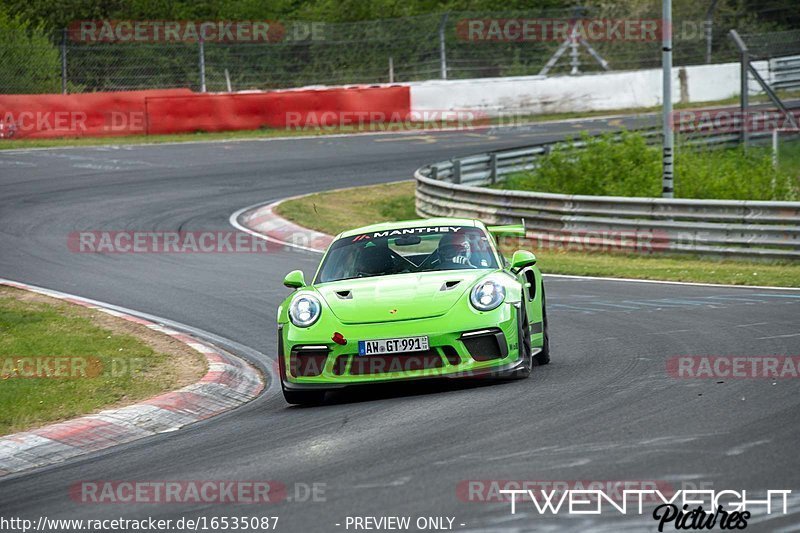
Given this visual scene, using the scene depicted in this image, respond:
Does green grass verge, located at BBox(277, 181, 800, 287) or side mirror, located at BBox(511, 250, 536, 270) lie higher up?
side mirror, located at BBox(511, 250, 536, 270)

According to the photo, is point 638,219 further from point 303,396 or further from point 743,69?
point 743,69

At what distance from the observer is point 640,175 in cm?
2314

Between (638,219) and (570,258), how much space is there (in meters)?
1.23

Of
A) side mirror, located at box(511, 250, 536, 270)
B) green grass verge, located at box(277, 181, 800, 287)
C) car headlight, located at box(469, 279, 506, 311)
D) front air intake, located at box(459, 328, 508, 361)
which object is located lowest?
green grass verge, located at box(277, 181, 800, 287)

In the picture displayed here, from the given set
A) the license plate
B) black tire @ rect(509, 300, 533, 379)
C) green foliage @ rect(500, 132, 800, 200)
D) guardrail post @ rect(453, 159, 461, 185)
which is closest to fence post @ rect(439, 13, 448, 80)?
guardrail post @ rect(453, 159, 461, 185)

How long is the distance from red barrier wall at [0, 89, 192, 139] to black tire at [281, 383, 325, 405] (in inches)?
1015

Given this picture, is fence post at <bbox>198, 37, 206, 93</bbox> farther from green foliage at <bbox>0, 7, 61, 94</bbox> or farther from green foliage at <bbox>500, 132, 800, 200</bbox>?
green foliage at <bbox>500, 132, 800, 200</bbox>

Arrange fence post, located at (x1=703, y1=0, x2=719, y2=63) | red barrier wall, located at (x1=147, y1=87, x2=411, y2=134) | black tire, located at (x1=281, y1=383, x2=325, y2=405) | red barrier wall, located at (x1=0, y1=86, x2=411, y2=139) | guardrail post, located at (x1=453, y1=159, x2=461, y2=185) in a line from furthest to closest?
fence post, located at (x1=703, y1=0, x2=719, y2=63) < red barrier wall, located at (x1=147, y1=87, x2=411, y2=134) < red barrier wall, located at (x1=0, y1=86, x2=411, y2=139) < guardrail post, located at (x1=453, y1=159, x2=461, y2=185) < black tire, located at (x1=281, y1=383, x2=325, y2=405)

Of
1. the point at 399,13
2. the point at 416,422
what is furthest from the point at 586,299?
the point at 399,13

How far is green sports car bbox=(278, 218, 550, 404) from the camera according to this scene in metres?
8.39

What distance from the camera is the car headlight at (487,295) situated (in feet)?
28.2

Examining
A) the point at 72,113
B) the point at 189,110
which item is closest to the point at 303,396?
the point at 72,113

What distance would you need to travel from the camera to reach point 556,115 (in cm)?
3997

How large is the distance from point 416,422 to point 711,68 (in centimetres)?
3753
